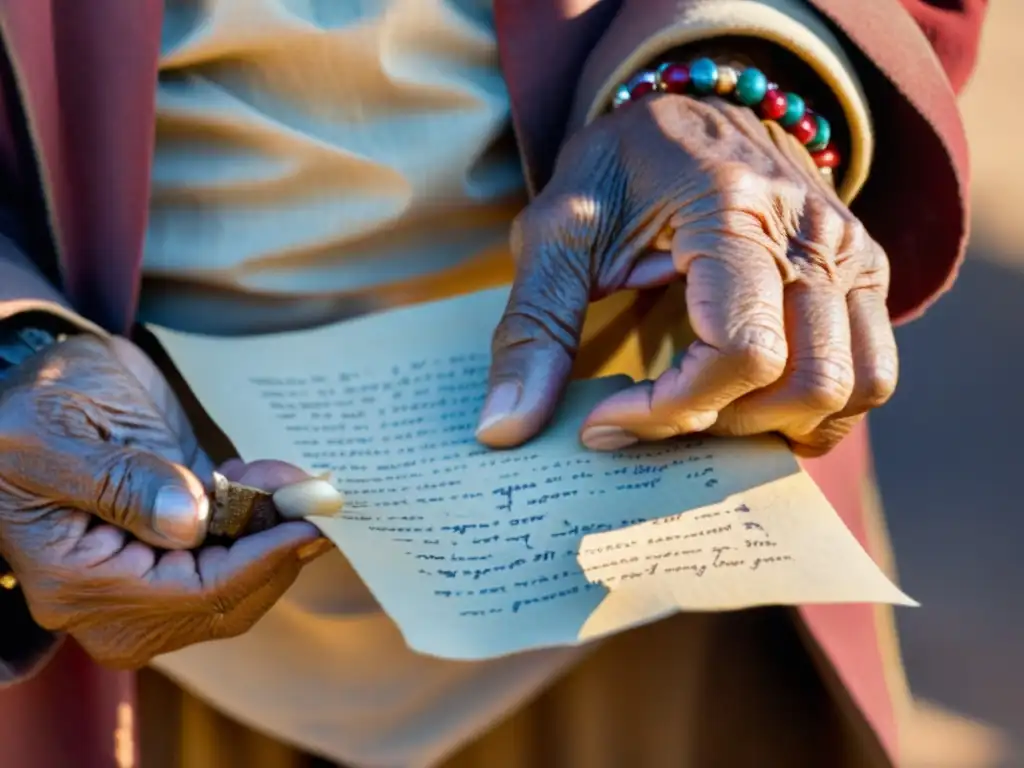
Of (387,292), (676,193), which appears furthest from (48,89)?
(676,193)

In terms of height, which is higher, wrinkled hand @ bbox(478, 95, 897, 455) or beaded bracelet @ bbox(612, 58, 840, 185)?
beaded bracelet @ bbox(612, 58, 840, 185)

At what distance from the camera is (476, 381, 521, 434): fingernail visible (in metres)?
0.62

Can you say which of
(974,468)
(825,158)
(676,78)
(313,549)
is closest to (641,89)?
(676,78)

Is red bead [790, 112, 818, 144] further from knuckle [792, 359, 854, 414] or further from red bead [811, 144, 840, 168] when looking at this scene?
knuckle [792, 359, 854, 414]

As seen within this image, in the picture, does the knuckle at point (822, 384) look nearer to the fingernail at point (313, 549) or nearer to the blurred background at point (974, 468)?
the fingernail at point (313, 549)

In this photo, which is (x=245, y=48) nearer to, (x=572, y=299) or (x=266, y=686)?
(x=572, y=299)

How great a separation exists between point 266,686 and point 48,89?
0.40 metres

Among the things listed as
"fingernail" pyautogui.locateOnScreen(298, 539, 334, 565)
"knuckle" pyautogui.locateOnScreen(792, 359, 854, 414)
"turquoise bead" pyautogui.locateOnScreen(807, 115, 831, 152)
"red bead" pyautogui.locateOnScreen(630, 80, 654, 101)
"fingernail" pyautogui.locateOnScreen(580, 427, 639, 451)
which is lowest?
"fingernail" pyautogui.locateOnScreen(298, 539, 334, 565)

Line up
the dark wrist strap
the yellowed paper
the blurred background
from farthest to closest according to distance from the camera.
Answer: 1. the blurred background
2. the dark wrist strap
3. the yellowed paper

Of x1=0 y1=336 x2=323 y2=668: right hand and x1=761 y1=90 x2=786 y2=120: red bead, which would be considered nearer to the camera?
x1=0 y1=336 x2=323 y2=668: right hand

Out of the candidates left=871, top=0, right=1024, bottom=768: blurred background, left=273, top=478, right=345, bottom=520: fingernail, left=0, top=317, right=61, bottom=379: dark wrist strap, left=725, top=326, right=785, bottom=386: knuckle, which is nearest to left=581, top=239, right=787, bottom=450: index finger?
left=725, top=326, right=785, bottom=386: knuckle

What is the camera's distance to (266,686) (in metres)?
0.76

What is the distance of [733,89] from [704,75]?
0.07 feet

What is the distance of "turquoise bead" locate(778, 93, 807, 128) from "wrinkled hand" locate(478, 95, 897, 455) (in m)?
0.01
